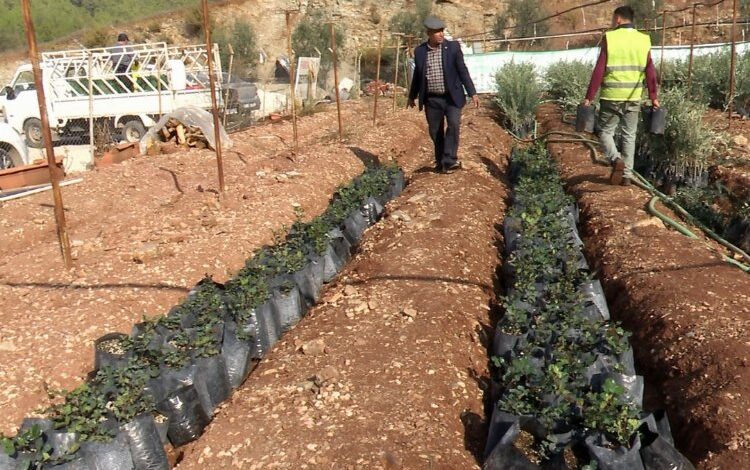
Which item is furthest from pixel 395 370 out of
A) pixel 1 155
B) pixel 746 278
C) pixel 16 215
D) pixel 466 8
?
pixel 466 8

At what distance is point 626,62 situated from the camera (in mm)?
5895

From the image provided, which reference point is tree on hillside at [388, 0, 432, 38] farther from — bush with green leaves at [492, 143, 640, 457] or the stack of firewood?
bush with green leaves at [492, 143, 640, 457]

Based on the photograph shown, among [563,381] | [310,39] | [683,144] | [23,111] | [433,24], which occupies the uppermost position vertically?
[310,39]

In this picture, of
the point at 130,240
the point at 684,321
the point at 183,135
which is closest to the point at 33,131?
the point at 183,135

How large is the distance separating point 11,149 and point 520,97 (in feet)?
27.9

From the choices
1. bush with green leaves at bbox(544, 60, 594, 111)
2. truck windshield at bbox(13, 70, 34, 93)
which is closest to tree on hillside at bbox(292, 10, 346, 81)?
bush with green leaves at bbox(544, 60, 594, 111)

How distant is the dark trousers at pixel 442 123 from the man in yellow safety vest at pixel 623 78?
4.67 ft

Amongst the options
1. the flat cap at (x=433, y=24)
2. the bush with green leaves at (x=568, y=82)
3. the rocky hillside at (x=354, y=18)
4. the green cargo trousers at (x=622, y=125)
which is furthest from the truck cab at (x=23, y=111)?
the rocky hillside at (x=354, y=18)

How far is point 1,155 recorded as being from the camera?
1061 centimetres

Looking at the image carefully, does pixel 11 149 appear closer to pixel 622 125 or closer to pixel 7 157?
pixel 7 157

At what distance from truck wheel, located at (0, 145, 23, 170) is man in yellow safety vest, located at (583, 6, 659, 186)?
911 cm

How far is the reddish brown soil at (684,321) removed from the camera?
9.33 feet

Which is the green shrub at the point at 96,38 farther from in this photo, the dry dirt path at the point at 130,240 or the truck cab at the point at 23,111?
the dry dirt path at the point at 130,240

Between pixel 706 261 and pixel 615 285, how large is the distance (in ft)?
1.99
